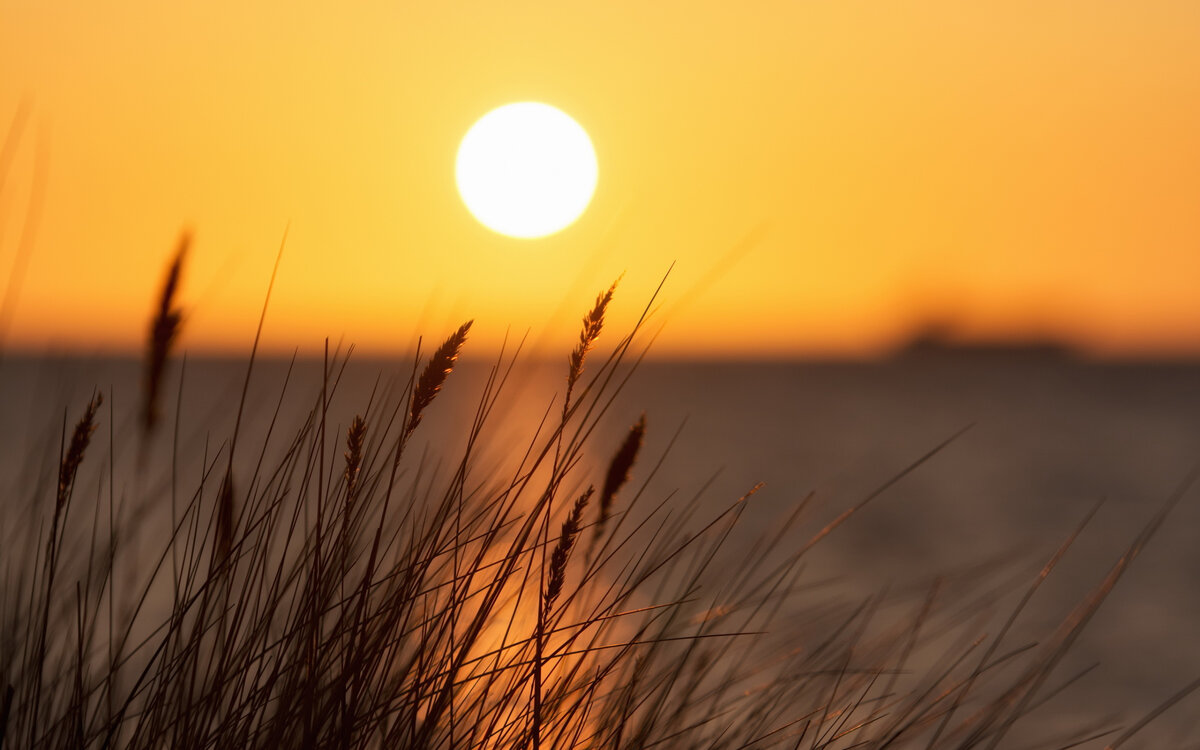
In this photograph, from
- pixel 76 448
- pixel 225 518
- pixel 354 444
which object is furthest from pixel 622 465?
pixel 76 448

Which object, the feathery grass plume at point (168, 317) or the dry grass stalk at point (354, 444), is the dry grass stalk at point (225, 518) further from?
the dry grass stalk at point (354, 444)

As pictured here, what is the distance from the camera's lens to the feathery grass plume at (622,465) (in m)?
1.31

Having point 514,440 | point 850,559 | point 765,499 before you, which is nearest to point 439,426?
point 765,499

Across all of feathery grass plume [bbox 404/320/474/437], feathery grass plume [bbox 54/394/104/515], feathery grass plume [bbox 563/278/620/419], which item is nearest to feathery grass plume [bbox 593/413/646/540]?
feathery grass plume [bbox 563/278/620/419]

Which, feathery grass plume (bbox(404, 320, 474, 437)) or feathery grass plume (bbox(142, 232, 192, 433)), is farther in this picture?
feathery grass plume (bbox(142, 232, 192, 433))

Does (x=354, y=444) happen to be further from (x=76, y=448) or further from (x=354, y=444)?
(x=76, y=448)

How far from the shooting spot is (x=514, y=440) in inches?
70.2

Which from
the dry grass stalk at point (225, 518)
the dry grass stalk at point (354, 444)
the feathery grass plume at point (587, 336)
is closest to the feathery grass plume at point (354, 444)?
the dry grass stalk at point (354, 444)

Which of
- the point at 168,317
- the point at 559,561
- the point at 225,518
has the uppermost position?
the point at 168,317

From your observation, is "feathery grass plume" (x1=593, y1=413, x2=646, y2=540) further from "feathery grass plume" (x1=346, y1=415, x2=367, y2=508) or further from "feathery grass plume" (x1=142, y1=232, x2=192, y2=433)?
"feathery grass plume" (x1=142, y1=232, x2=192, y2=433)

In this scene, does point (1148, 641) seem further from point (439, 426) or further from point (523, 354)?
point (439, 426)

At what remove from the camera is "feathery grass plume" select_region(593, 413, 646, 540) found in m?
1.31

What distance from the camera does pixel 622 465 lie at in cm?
132

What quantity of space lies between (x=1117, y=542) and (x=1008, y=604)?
10.9ft
